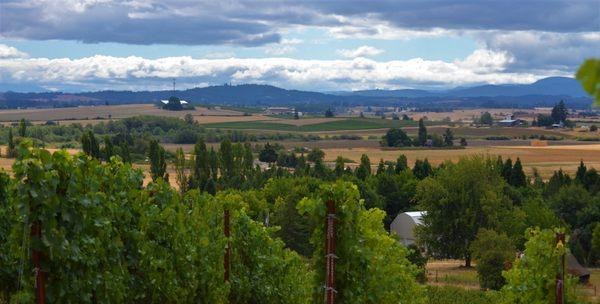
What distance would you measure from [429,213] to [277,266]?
39.9 m

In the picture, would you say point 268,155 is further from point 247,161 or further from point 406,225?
point 406,225

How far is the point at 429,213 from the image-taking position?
59.9 meters

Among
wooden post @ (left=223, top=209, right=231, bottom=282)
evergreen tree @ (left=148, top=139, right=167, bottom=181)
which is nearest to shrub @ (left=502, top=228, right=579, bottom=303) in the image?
wooden post @ (left=223, top=209, right=231, bottom=282)

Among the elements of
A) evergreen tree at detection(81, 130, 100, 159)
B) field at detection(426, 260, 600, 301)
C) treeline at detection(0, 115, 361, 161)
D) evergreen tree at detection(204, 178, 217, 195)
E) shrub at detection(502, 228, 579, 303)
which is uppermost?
shrub at detection(502, 228, 579, 303)

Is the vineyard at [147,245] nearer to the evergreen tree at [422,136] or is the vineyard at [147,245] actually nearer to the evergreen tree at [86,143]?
the evergreen tree at [86,143]

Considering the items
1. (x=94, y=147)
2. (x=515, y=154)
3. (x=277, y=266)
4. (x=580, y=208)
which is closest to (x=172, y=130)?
(x=515, y=154)

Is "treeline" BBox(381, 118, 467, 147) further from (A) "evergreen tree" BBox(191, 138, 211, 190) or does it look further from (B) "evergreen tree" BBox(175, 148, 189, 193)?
(B) "evergreen tree" BBox(175, 148, 189, 193)

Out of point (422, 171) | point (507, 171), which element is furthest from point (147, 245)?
point (507, 171)

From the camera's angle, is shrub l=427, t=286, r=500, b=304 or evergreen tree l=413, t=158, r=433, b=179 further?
evergreen tree l=413, t=158, r=433, b=179

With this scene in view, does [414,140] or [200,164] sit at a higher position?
[200,164]

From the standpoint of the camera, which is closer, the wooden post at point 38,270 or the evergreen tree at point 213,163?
the wooden post at point 38,270

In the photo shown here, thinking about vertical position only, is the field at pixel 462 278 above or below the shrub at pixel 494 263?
below

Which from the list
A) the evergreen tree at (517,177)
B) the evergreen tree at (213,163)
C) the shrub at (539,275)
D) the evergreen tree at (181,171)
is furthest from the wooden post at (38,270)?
the evergreen tree at (517,177)

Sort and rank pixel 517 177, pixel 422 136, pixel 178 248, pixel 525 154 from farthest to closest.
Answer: pixel 422 136, pixel 525 154, pixel 517 177, pixel 178 248
